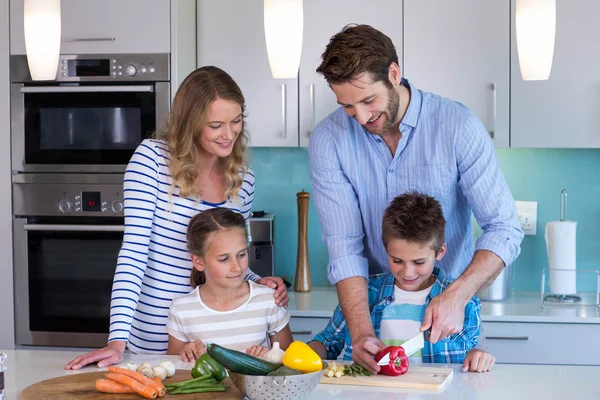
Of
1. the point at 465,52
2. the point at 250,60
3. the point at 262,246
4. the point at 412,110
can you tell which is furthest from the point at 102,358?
the point at 465,52

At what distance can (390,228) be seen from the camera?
2.13 metres

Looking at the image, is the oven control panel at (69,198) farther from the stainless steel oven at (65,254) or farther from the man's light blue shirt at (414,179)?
the man's light blue shirt at (414,179)

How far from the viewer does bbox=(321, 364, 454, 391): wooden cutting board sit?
70.4 inches

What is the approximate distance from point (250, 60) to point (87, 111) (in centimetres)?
67

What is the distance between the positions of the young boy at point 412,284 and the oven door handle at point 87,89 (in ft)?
4.36

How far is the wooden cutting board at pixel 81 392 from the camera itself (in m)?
1.68

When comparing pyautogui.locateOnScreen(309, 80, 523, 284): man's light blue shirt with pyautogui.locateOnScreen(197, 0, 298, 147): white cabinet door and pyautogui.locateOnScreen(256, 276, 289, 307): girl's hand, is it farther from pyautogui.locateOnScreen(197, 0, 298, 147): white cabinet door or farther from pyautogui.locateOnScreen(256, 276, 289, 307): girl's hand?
pyautogui.locateOnScreen(197, 0, 298, 147): white cabinet door

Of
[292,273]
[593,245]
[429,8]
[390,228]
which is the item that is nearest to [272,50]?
[390,228]

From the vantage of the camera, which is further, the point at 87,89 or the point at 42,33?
the point at 87,89

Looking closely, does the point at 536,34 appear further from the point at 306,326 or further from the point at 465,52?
the point at 306,326

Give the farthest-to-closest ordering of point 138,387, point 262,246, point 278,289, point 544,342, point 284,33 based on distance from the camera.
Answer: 1. point 262,246
2. point 544,342
3. point 278,289
4. point 284,33
5. point 138,387

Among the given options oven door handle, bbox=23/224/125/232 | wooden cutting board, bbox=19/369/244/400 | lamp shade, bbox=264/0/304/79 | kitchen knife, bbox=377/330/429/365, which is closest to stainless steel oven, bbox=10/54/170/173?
oven door handle, bbox=23/224/125/232

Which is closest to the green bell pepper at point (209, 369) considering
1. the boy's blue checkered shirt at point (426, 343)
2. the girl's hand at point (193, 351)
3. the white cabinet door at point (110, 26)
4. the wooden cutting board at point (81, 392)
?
the wooden cutting board at point (81, 392)

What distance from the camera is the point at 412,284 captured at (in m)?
2.22
